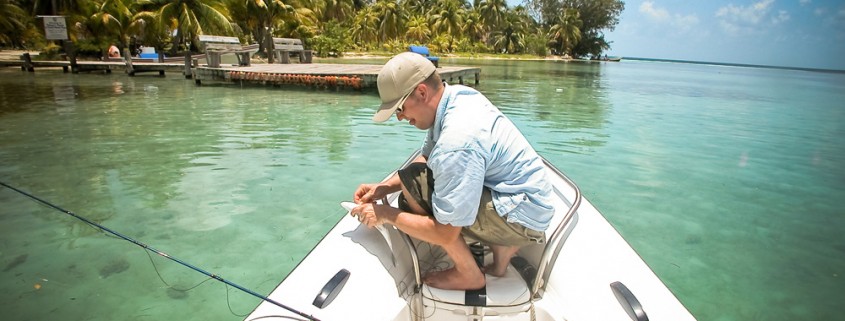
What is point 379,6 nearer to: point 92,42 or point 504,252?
point 92,42

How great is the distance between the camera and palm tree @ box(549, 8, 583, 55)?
72.4 metres

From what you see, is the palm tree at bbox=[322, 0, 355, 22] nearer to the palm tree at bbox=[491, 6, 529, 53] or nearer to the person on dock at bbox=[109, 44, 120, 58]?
the person on dock at bbox=[109, 44, 120, 58]

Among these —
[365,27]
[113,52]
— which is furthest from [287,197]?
[365,27]

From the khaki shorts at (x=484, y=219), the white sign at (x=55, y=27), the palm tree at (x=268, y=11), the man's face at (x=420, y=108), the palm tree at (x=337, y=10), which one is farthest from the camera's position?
the palm tree at (x=337, y=10)

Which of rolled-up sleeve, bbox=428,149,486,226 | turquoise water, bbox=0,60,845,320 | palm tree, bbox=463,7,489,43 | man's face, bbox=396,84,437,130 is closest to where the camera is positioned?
rolled-up sleeve, bbox=428,149,486,226

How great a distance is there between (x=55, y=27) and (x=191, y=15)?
569 centimetres

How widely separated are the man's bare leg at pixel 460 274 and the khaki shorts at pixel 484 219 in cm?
10

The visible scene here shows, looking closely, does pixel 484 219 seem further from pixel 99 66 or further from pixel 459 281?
→ pixel 99 66

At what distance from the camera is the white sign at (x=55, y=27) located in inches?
766

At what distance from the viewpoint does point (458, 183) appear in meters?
1.66

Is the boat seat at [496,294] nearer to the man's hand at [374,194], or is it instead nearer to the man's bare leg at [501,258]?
the man's bare leg at [501,258]

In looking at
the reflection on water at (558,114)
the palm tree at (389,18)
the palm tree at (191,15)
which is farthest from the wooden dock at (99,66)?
the palm tree at (389,18)

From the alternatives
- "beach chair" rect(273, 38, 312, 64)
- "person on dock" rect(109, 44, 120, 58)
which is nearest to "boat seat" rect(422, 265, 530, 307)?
"beach chair" rect(273, 38, 312, 64)

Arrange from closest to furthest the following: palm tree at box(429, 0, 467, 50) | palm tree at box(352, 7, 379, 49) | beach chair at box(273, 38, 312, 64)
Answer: beach chair at box(273, 38, 312, 64) < palm tree at box(352, 7, 379, 49) < palm tree at box(429, 0, 467, 50)
